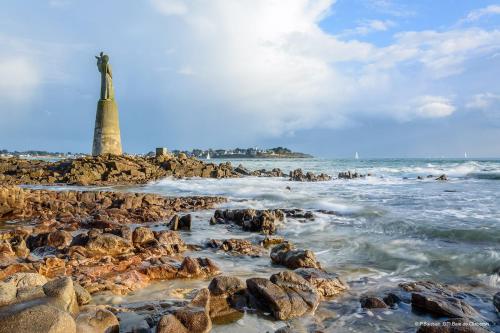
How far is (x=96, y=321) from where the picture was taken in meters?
3.65

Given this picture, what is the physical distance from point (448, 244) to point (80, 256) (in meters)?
7.34

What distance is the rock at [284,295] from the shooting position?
4418 mm

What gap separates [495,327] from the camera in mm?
4242

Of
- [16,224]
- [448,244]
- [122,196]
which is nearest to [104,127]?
[122,196]

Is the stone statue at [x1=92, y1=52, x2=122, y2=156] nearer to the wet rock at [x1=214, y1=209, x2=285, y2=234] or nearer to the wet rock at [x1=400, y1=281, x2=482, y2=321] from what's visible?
the wet rock at [x1=214, y1=209, x2=285, y2=234]

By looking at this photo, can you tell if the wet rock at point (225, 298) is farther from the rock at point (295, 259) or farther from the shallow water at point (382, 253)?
the rock at point (295, 259)

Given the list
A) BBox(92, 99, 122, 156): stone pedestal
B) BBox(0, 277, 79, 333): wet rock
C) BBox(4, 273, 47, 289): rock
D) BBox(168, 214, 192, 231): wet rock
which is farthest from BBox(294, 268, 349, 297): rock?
BBox(92, 99, 122, 156): stone pedestal

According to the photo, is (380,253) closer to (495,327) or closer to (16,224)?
(495,327)

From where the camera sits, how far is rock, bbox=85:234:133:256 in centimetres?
694

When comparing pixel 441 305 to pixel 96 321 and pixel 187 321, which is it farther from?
pixel 96 321

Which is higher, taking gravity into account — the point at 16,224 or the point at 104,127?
the point at 104,127

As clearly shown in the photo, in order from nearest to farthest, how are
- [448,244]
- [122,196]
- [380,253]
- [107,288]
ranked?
[107,288] < [380,253] < [448,244] < [122,196]

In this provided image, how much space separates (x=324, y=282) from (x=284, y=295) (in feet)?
2.89

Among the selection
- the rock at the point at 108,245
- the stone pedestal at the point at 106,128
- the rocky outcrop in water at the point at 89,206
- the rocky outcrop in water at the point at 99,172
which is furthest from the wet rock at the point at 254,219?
the stone pedestal at the point at 106,128
